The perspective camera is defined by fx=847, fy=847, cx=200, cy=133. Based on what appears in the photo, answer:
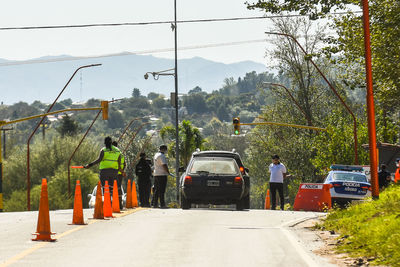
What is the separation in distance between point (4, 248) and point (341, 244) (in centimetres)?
542

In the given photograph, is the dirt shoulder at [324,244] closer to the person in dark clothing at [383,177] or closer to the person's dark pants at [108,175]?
the person's dark pants at [108,175]

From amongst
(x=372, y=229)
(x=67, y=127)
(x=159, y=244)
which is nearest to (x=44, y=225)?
(x=159, y=244)

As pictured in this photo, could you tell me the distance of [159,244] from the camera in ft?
44.0

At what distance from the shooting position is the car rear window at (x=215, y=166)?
24.0 meters

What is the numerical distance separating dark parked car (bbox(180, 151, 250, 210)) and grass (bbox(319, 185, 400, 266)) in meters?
4.92

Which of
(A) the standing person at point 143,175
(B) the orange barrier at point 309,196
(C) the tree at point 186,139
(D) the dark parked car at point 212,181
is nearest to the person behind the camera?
(D) the dark parked car at point 212,181

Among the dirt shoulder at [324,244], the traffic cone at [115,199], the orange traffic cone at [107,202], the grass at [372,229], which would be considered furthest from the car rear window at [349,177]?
the orange traffic cone at [107,202]

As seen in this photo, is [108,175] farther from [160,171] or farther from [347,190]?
[347,190]

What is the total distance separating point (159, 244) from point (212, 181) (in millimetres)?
10461

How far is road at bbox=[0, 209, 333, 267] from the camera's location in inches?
447

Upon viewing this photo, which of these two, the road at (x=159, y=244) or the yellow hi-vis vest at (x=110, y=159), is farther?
the yellow hi-vis vest at (x=110, y=159)

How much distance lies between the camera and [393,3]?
30.1 metres

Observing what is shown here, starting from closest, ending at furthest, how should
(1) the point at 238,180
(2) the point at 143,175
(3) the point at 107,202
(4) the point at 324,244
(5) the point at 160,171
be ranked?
(4) the point at 324,244, (3) the point at 107,202, (1) the point at 238,180, (5) the point at 160,171, (2) the point at 143,175

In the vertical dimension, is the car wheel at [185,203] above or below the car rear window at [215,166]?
below
